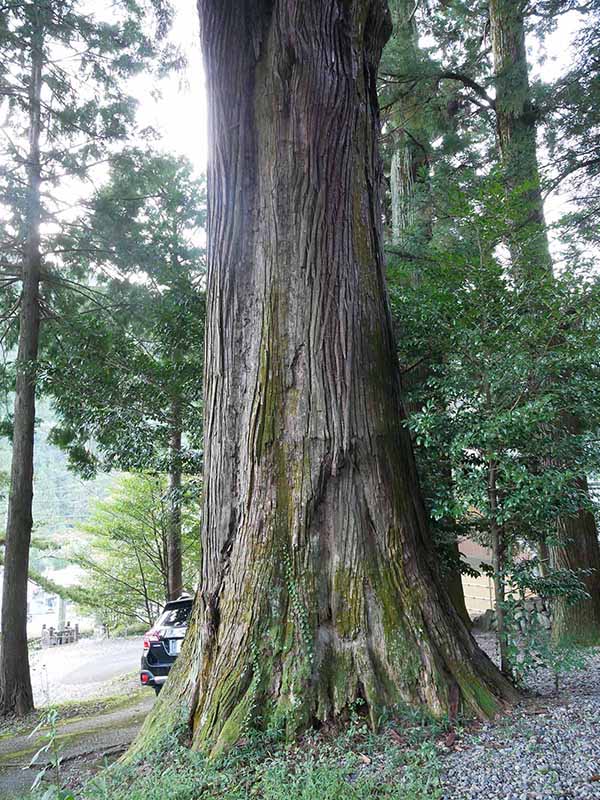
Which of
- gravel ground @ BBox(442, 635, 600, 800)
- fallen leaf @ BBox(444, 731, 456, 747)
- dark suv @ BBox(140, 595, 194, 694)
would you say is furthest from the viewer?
dark suv @ BBox(140, 595, 194, 694)

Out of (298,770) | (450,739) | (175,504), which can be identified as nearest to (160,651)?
(175,504)

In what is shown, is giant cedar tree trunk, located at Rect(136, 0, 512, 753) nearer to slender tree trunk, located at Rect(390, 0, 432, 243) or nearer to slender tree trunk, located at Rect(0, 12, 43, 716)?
slender tree trunk, located at Rect(390, 0, 432, 243)

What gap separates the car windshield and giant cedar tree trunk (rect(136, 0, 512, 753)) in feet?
9.28

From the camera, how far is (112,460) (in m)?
7.62

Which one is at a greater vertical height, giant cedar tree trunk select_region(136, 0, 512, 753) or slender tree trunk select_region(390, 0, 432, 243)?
slender tree trunk select_region(390, 0, 432, 243)

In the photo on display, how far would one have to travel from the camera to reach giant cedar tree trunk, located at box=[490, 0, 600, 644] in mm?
6887

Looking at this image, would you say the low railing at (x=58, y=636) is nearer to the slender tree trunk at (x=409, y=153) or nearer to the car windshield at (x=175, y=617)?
the car windshield at (x=175, y=617)

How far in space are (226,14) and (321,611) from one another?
429cm

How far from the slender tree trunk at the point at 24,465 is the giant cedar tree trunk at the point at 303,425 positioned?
16.2 ft

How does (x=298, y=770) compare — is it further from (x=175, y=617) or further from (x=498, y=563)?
(x=175, y=617)

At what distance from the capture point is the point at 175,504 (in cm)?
802

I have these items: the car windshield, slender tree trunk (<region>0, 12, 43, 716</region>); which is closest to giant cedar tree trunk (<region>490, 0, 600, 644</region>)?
the car windshield

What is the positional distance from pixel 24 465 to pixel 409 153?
7902 millimetres

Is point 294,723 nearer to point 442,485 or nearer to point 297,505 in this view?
point 297,505
